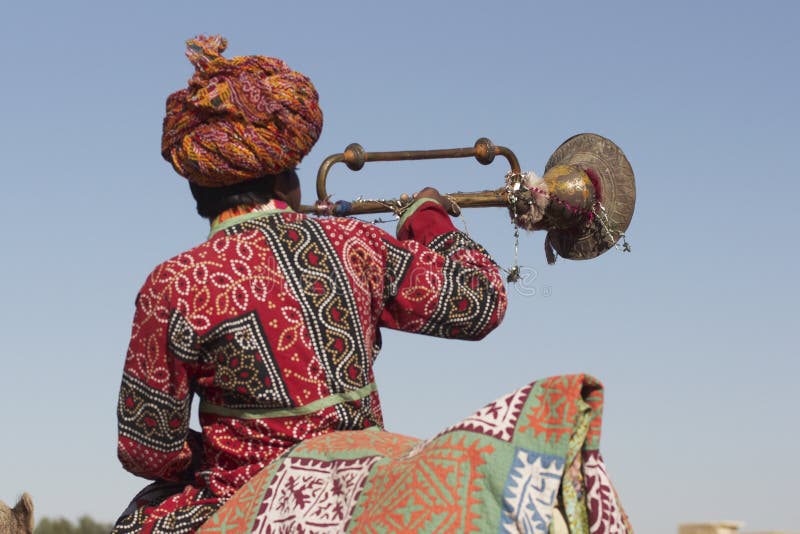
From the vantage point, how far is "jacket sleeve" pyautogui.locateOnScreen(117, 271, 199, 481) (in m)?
3.57

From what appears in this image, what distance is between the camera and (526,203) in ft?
16.5

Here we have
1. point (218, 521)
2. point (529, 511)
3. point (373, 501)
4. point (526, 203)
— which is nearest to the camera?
point (529, 511)

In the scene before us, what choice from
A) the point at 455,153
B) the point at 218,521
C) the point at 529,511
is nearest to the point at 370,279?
the point at 218,521

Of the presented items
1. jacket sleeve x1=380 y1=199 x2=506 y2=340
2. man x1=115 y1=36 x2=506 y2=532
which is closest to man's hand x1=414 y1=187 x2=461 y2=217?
jacket sleeve x1=380 y1=199 x2=506 y2=340

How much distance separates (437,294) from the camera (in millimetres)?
3926

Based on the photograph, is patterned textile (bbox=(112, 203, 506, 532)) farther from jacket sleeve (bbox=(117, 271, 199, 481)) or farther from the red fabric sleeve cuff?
the red fabric sleeve cuff

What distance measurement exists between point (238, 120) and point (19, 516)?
2.22 meters

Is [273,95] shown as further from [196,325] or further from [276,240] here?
[196,325]

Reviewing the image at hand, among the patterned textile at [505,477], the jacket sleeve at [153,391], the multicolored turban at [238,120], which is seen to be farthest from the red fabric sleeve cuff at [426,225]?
the patterned textile at [505,477]

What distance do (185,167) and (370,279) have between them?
669 millimetres

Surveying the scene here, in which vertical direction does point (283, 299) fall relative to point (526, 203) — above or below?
below

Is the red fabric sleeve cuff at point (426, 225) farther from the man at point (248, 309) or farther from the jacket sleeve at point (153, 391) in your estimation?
the jacket sleeve at point (153, 391)

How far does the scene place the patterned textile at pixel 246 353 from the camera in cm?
357

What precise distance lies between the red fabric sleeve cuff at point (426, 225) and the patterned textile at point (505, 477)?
124 centimetres
